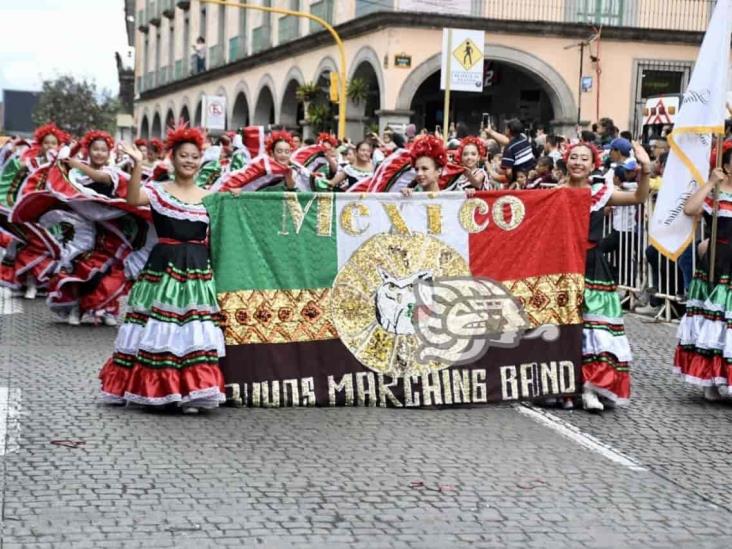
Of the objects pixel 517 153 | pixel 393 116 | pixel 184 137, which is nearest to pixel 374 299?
pixel 184 137

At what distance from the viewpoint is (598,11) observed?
31.0 metres

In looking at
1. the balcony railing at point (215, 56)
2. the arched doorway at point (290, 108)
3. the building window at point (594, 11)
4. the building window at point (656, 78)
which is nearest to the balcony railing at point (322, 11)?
the arched doorway at point (290, 108)

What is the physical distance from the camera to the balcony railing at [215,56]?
154 ft

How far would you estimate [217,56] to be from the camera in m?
47.6

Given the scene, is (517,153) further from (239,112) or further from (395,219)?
(239,112)

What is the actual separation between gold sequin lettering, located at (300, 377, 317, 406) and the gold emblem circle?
1.19ft

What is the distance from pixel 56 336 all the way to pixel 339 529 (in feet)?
21.3

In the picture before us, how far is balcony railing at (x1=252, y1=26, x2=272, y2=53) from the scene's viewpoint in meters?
40.7

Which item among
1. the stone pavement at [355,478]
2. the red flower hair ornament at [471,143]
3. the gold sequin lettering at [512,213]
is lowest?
the stone pavement at [355,478]

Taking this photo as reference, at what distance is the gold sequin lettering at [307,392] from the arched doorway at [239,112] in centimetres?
3638

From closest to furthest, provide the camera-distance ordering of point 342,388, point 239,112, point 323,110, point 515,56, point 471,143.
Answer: point 342,388 < point 471,143 < point 515,56 < point 323,110 < point 239,112

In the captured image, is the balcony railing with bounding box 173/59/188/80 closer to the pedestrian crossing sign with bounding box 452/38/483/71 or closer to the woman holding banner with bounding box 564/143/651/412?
the pedestrian crossing sign with bounding box 452/38/483/71

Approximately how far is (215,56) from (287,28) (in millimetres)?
9887

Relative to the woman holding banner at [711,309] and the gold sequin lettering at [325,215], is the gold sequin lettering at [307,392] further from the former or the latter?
the woman holding banner at [711,309]
